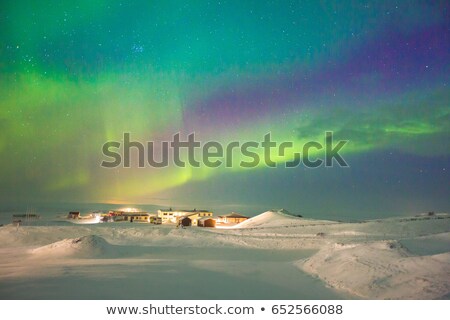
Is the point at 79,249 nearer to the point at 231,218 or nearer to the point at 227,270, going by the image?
the point at 227,270

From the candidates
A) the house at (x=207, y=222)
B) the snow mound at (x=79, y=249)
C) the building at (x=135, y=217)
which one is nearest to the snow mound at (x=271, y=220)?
the house at (x=207, y=222)

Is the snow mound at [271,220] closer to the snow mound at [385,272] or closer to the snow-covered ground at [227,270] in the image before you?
the snow-covered ground at [227,270]

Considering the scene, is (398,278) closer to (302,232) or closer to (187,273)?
(187,273)

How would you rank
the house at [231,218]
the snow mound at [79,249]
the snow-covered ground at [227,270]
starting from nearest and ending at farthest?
the snow-covered ground at [227,270], the snow mound at [79,249], the house at [231,218]

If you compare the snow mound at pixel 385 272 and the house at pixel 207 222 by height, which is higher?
the snow mound at pixel 385 272

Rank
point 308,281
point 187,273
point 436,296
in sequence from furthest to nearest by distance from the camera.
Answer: point 187,273, point 308,281, point 436,296

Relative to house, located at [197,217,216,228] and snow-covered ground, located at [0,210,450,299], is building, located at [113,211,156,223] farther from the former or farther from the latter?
snow-covered ground, located at [0,210,450,299]
